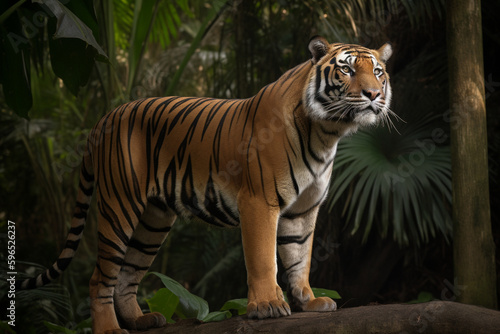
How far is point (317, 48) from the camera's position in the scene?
10.0ft

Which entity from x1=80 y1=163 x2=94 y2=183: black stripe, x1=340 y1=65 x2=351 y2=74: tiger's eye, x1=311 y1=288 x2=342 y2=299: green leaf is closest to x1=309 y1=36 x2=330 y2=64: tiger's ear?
x1=340 y1=65 x2=351 y2=74: tiger's eye

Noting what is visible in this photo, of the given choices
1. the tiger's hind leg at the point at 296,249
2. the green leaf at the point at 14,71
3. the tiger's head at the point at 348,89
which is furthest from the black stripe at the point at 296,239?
the green leaf at the point at 14,71

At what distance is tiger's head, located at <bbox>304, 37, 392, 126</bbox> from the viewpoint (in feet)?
9.27

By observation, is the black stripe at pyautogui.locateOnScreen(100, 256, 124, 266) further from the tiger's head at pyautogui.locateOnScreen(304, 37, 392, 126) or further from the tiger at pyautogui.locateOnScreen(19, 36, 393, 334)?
the tiger's head at pyautogui.locateOnScreen(304, 37, 392, 126)

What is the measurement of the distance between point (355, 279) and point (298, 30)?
2654 mm

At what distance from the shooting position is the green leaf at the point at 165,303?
13.0ft

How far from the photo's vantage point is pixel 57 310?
5.73 metres

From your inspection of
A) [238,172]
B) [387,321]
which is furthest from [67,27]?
[387,321]

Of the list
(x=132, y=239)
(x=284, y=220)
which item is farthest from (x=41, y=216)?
(x=284, y=220)

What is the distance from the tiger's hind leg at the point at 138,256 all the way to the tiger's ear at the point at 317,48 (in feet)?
4.21

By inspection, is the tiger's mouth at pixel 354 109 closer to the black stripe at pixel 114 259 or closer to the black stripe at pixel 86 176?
the black stripe at pixel 114 259

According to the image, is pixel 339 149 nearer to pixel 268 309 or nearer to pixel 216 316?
pixel 216 316

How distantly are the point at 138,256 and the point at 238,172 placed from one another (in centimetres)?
99

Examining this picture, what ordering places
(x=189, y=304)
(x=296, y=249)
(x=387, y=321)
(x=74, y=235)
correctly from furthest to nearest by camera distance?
(x=189, y=304)
(x=74, y=235)
(x=296, y=249)
(x=387, y=321)
